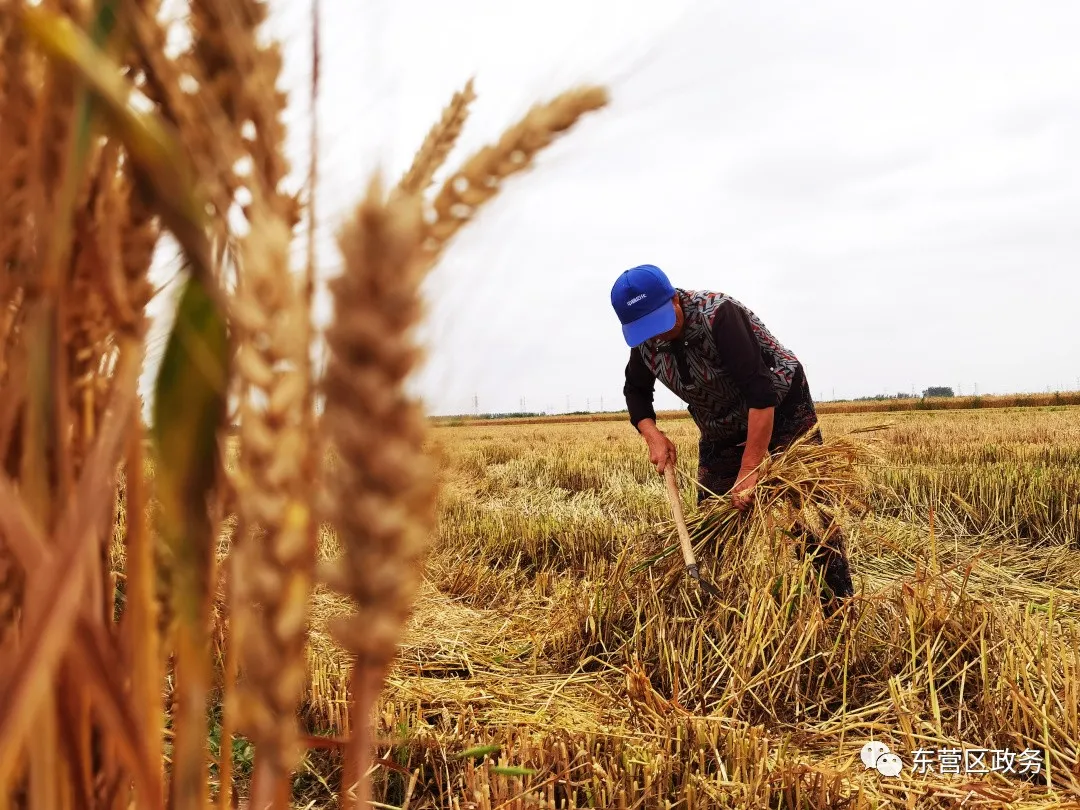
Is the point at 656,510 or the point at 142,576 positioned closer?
the point at 142,576

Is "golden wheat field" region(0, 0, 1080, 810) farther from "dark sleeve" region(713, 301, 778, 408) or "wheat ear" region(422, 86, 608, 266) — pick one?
"dark sleeve" region(713, 301, 778, 408)

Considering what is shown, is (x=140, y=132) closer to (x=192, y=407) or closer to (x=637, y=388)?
(x=192, y=407)

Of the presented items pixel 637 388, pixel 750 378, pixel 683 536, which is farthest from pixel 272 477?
pixel 637 388

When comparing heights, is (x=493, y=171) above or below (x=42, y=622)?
above

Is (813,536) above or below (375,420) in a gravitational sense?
below

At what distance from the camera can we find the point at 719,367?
3.47 metres

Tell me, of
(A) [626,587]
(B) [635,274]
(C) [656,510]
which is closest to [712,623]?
(A) [626,587]

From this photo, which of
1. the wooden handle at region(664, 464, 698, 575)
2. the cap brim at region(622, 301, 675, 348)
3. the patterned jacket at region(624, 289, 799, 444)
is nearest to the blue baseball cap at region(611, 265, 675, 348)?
the cap brim at region(622, 301, 675, 348)

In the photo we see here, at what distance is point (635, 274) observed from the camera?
11.1ft

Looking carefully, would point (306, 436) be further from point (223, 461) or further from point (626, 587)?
point (626, 587)

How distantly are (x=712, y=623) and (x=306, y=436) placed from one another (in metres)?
2.84

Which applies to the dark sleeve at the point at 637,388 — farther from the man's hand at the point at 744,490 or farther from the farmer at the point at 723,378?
the man's hand at the point at 744,490

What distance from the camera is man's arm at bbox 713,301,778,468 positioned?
125 inches

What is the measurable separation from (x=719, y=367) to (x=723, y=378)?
0.19 ft
